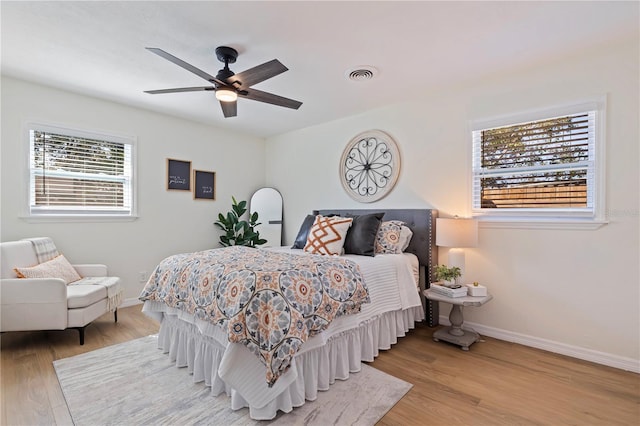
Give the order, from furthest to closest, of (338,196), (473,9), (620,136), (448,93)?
(338,196)
(448,93)
(620,136)
(473,9)

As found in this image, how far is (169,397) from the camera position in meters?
1.91

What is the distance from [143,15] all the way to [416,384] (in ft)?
10.0

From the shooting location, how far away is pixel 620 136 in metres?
2.34

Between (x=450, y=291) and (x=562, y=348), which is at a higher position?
(x=450, y=291)

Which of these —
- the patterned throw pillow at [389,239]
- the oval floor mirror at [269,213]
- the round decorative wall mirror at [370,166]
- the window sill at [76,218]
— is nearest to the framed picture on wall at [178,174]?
the window sill at [76,218]

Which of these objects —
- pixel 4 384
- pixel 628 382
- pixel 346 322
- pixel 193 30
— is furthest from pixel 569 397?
pixel 4 384

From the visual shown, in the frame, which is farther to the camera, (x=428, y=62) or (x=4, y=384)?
(x=428, y=62)

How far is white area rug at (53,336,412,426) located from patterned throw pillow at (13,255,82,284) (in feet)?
2.85

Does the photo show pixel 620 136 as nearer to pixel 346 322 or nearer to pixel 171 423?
pixel 346 322

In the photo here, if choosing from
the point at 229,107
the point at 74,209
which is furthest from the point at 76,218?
the point at 229,107

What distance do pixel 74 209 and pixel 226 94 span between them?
245 centimetres

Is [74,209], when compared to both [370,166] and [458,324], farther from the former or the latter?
[458,324]

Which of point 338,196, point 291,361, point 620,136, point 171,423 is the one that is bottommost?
point 171,423

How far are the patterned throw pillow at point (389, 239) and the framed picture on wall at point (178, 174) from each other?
2.85m
